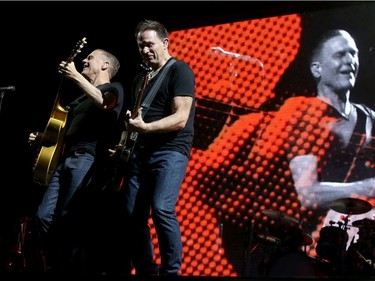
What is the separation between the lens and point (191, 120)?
3.11 m

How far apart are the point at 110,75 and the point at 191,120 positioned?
3.14ft

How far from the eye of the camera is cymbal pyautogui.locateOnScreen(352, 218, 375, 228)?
388cm

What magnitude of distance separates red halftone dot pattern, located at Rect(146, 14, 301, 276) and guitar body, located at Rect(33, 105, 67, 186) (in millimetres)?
1013

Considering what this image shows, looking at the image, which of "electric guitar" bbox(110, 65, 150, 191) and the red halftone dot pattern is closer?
"electric guitar" bbox(110, 65, 150, 191)

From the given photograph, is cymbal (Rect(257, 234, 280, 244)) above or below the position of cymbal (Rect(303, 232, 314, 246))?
below

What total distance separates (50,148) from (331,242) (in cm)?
198

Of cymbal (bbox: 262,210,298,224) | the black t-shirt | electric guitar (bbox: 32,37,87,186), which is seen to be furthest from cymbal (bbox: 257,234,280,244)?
electric guitar (bbox: 32,37,87,186)

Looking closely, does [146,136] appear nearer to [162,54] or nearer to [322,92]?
[162,54]

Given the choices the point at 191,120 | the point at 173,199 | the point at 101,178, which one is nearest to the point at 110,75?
the point at 101,178

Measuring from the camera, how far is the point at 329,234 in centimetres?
398

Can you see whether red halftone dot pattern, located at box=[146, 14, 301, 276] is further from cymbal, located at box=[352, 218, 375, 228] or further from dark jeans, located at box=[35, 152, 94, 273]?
dark jeans, located at box=[35, 152, 94, 273]

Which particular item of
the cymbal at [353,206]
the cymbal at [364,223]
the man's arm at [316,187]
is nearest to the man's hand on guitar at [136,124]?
the man's arm at [316,187]

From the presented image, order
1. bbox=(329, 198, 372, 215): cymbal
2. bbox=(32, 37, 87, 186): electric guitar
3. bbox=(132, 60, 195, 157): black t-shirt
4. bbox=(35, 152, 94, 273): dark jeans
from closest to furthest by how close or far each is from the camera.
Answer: bbox=(132, 60, 195, 157): black t-shirt, bbox=(35, 152, 94, 273): dark jeans, bbox=(32, 37, 87, 186): electric guitar, bbox=(329, 198, 372, 215): cymbal

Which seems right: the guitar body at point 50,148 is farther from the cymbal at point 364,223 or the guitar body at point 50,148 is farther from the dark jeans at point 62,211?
the cymbal at point 364,223
